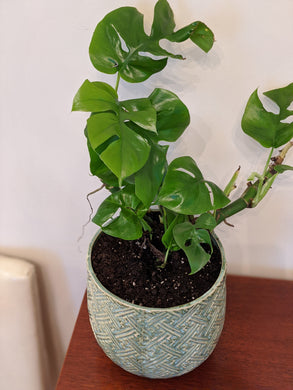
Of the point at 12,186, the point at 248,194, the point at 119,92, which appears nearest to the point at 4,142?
the point at 12,186

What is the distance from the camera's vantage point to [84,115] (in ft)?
2.52

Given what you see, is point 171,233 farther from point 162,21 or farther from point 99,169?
point 162,21

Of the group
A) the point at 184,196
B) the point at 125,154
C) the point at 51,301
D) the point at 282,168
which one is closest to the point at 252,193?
the point at 282,168

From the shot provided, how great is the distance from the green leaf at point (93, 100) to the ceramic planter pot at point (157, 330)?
270 mm

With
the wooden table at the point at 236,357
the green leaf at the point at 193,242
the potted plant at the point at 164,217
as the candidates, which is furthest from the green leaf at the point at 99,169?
the wooden table at the point at 236,357

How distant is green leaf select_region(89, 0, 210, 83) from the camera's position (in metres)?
0.60

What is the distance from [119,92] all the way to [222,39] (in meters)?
0.19

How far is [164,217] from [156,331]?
0.54 feet

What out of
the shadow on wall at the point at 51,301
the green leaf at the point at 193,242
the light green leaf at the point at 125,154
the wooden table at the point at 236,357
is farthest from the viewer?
the shadow on wall at the point at 51,301

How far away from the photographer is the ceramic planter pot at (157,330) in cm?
61

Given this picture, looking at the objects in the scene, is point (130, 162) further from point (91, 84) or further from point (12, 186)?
point (12, 186)

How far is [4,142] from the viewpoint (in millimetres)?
833

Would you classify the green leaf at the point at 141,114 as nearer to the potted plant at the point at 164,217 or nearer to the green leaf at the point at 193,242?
the potted plant at the point at 164,217

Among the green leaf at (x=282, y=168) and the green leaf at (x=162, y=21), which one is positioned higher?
the green leaf at (x=162, y=21)
